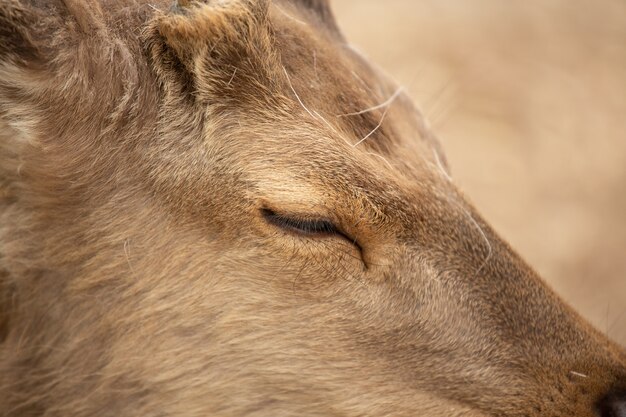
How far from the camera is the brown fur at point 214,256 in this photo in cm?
256

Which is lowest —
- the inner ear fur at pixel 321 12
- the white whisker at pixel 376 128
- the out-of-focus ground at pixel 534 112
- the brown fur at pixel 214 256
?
the brown fur at pixel 214 256

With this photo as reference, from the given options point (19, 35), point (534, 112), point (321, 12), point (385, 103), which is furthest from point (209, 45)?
point (534, 112)

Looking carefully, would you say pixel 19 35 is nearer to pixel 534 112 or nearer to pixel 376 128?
pixel 376 128

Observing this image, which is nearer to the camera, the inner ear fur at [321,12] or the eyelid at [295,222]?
the eyelid at [295,222]

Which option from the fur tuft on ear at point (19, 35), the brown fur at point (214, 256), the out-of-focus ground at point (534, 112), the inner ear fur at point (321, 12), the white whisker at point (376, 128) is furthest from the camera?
the out-of-focus ground at point (534, 112)

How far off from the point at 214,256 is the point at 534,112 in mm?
5961

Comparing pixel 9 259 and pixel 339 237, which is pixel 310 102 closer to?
pixel 339 237

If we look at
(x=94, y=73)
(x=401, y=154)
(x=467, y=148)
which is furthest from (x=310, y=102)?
(x=467, y=148)

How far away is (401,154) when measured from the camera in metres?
2.96

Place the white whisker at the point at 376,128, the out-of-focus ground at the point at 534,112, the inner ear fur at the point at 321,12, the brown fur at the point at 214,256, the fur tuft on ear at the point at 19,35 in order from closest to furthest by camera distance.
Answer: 1. the fur tuft on ear at the point at 19,35
2. the brown fur at the point at 214,256
3. the white whisker at the point at 376,128
4. the inner ear fur at the point at 321,12
5. the out-of-focus ground at the point at 534,112

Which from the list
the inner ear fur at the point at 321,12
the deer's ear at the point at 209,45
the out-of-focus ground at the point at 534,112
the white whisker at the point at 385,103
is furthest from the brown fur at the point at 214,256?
the out-of-focus ground at the point at 534,112

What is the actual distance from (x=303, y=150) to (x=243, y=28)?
16.1 inches

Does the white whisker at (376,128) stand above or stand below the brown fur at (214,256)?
above

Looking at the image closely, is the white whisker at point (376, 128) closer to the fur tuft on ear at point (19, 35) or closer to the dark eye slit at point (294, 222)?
the dark eye slit at point (294, 222)
